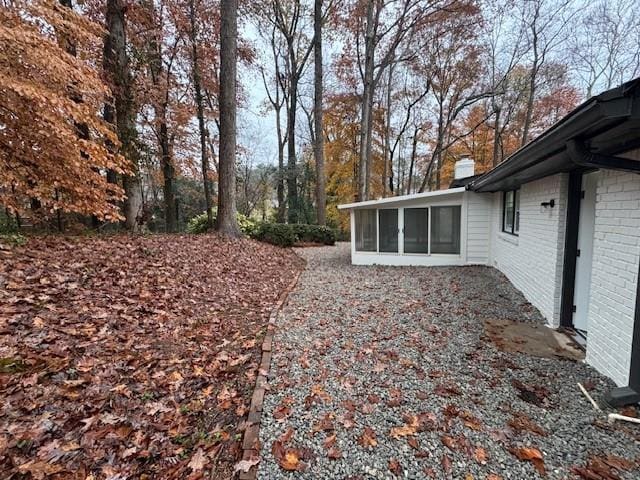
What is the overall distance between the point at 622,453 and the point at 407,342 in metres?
1.91

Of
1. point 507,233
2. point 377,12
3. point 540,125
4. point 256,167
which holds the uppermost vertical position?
point 377,12

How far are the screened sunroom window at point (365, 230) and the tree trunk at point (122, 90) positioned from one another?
20.6ft

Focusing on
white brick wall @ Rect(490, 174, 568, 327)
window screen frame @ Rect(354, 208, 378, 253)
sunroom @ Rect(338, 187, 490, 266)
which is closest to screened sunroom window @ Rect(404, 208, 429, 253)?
sunroom @ Rect(338, 187, 490, 266)

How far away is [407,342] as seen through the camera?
362cm

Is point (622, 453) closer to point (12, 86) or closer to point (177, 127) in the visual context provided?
point (12, 86)

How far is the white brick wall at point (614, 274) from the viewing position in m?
2.51

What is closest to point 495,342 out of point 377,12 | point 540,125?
point 377,12

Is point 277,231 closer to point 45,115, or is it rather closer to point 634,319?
point 45,115

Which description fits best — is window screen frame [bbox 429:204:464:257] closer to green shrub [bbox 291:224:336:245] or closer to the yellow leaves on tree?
green shrub [bbox 291:224:336:245]

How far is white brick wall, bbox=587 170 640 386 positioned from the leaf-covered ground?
3337mm

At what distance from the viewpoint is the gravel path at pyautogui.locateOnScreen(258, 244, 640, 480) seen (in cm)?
189

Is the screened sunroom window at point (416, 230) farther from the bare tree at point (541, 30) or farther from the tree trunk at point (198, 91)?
the bare tree at point (541, 30)

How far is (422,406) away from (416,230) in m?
6.65

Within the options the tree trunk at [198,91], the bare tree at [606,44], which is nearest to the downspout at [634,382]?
the tree trunk at [198,91]
